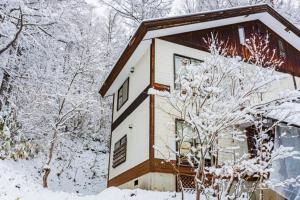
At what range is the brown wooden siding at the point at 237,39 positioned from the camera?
1343cm

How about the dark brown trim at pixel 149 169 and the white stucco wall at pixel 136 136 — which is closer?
the dark brown trim at pixel 149 169

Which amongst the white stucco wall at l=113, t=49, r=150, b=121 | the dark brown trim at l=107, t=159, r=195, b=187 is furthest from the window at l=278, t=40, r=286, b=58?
the dark brown trim at l=107, t=159, r=195, b=187

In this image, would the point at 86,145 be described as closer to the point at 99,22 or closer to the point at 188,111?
the point at 99,22

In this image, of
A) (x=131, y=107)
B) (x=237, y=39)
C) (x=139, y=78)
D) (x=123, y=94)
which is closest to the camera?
(x=139, y=78)

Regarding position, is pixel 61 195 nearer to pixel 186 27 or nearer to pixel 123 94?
pixel 123 94

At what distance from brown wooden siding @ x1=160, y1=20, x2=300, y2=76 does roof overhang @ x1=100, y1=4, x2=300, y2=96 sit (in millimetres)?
199

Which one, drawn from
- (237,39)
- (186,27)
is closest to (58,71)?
(186,27)

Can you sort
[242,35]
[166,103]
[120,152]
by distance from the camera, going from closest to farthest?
[166,103] < [120,152] < [242,35]

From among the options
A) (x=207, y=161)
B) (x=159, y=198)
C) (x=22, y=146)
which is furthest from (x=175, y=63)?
(x=22, y=146)

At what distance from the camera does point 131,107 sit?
1398 cm

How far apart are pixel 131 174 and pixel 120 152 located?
6.71ft

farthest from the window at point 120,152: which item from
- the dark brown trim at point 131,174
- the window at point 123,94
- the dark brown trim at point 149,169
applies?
the window at point 123,94

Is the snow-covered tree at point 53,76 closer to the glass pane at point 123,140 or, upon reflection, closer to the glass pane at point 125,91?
the glass pane at point 125,91

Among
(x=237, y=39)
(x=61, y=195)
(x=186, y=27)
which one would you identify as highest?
(x=237, y=39)
